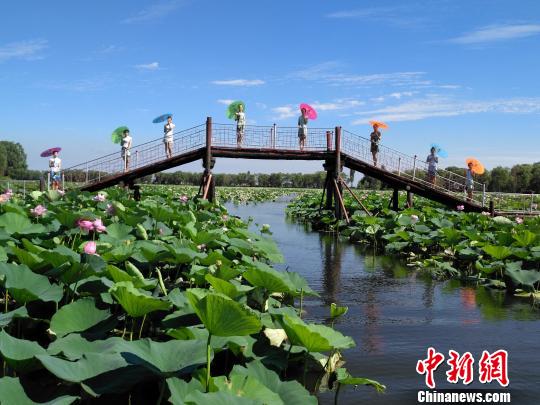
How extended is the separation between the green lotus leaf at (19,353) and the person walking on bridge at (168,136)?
12150 millimetres

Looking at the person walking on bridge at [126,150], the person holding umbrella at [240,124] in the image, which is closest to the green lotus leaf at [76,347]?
the person holding umbrella at [240,124]

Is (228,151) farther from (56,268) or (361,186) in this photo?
(361,186)

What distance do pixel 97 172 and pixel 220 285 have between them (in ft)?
42.5

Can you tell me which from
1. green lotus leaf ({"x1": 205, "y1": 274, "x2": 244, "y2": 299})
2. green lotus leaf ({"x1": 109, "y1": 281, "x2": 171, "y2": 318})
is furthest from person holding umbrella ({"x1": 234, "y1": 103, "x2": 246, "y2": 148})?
green lotus leaf ({"x1": 109, "y1": 281, "x2": 171, "y2": 318})

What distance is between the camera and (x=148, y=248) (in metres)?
4.00

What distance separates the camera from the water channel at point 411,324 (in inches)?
151

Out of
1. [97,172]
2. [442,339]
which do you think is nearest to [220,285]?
[442,339]

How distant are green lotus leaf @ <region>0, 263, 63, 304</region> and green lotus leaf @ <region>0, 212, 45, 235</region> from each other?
1794mm

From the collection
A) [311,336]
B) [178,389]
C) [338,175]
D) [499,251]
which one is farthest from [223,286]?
[338,175]

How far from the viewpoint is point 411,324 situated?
5.43 meters

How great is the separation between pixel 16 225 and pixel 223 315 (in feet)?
11.5

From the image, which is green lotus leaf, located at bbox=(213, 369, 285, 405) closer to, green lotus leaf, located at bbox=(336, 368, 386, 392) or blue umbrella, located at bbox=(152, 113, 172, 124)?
green lotus leaf, located at bbox=(336, 368, 386, 392)

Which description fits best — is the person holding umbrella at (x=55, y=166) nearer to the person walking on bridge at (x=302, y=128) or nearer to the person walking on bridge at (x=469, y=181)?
the person walking on bridge at (x=302, y=128)
